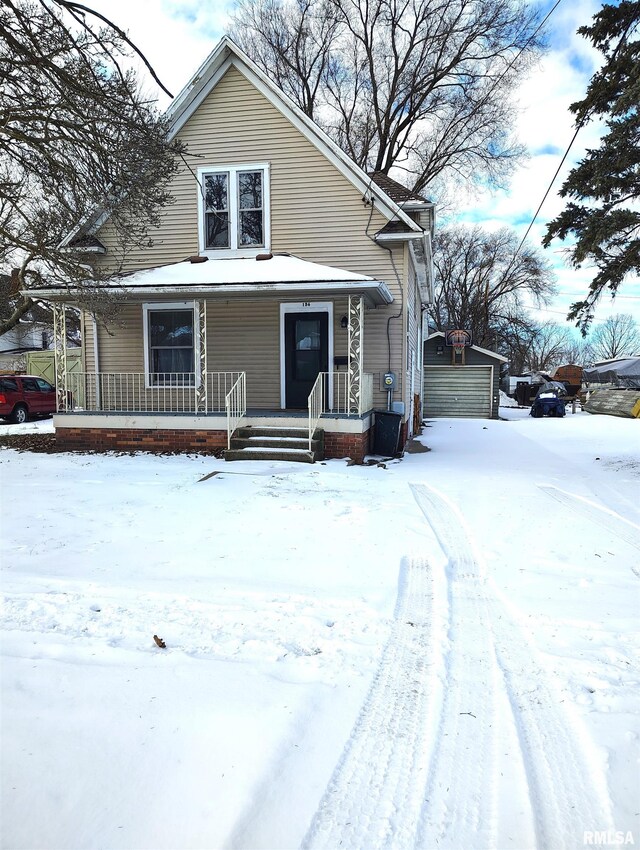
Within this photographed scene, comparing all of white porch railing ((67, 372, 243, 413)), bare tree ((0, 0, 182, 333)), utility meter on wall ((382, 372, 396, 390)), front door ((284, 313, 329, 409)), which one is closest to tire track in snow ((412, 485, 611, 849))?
bare tree ((0, 0, 182, 333))

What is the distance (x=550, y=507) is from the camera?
6.61 meters

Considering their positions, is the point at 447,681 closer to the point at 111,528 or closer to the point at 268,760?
the point at 268,760

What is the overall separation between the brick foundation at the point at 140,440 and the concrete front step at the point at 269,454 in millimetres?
804

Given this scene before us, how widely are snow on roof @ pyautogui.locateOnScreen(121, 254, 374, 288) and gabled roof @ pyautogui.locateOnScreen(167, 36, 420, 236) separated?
5.43 feet

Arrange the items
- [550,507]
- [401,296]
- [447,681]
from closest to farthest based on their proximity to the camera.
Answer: [447,681] → [550,507] → [401,296]

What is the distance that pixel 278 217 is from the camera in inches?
451

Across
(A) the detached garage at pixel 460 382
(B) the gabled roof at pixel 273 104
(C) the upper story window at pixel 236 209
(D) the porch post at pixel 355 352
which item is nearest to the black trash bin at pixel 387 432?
(D) the porch post at pixel 355 352

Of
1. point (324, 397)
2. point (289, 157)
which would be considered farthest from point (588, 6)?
point (324, 397)

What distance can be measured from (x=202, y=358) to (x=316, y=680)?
905 cm

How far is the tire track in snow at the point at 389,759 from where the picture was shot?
190 cm

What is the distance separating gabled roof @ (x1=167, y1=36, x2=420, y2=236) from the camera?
1074 centimetres

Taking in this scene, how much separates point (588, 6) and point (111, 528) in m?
10.3

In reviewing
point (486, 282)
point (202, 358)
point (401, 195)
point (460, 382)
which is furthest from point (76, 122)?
point (486, 282)

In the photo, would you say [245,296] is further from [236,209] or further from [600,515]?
[600,515]
